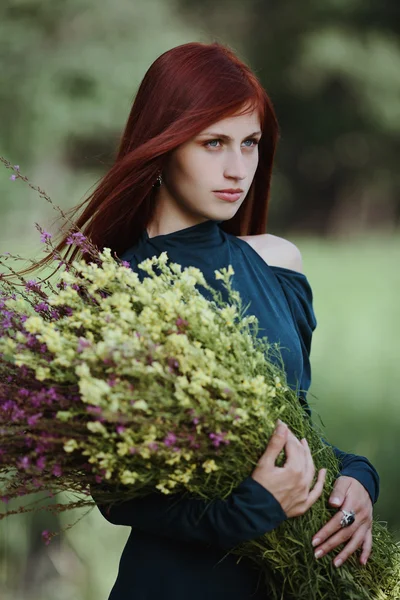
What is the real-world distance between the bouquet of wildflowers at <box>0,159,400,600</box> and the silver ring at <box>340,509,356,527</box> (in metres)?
0.06

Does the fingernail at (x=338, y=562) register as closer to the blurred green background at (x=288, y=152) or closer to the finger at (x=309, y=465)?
the finger at (x=309, y=465)

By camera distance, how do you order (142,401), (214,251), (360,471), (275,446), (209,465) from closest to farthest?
1. (142,401)
2. (209,465)
3. (275,446)
4. (360,471)
5. (214,251)

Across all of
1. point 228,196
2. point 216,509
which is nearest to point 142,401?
point 216,509

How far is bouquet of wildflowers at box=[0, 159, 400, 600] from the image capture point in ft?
4.57

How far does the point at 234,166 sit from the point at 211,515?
0.71 m

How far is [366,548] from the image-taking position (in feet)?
5.69

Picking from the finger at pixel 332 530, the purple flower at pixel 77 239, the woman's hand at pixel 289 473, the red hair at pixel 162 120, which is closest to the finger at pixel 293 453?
the woman's hand at pixel 289 473

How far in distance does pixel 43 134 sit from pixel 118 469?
7.24 meters

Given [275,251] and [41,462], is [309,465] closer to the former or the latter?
[41,462]

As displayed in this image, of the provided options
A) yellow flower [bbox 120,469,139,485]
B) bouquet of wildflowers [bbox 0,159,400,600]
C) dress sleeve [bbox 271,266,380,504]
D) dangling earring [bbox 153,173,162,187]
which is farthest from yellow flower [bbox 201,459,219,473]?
dangling earring [bbox 153,173,162,187]

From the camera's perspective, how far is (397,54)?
9836 mm

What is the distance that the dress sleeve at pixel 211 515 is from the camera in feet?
5.08

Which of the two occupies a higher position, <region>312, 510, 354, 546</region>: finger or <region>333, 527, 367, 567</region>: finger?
<region>312, 510, 354, 546</region>: finger

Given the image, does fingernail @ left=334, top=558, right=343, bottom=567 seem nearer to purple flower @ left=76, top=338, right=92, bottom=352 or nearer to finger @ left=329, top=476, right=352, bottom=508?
finger @ left=329, top=476, right=352, bottom=508
